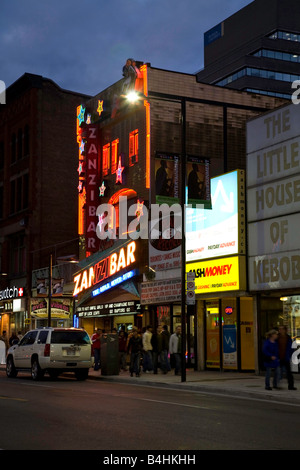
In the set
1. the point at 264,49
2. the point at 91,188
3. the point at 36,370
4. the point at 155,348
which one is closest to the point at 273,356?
the point at 155,348

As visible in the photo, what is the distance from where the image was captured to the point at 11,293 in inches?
1980

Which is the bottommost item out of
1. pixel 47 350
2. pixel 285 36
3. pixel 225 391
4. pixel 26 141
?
pixel 225 391

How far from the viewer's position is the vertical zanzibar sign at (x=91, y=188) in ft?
124

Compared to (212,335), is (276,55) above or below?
above

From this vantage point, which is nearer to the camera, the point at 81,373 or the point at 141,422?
the point at 141,422

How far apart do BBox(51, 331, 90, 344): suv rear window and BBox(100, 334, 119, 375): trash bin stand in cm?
138

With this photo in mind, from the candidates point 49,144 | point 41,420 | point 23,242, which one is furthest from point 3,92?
point 41,420

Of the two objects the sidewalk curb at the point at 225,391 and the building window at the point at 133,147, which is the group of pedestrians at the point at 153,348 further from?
the building window at the point at 133,147

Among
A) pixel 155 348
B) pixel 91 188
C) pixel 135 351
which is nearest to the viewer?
pixel 135 351

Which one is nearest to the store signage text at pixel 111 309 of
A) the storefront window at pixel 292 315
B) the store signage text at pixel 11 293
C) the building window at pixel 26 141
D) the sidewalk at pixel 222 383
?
the sidewalk at pixel 222 383

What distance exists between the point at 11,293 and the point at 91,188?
51.4 feet

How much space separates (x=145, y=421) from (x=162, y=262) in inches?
720

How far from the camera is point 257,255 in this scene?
24406mm

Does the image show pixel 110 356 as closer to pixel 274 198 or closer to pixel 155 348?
pixel 155 348
